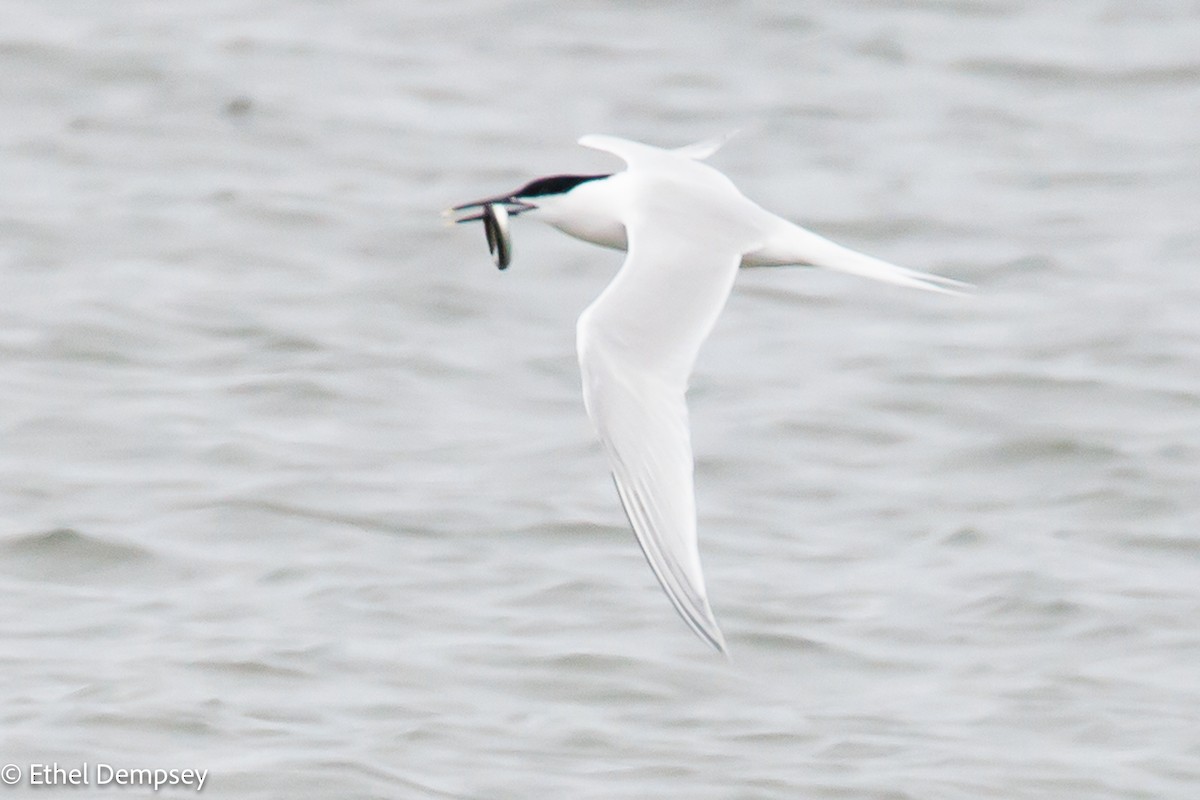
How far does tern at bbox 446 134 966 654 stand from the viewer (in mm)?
4332

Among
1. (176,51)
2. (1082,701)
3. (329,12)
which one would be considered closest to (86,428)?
(1082,701)

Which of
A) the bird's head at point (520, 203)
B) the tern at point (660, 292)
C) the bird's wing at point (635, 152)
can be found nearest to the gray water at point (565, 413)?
the tern at point (660, 292)

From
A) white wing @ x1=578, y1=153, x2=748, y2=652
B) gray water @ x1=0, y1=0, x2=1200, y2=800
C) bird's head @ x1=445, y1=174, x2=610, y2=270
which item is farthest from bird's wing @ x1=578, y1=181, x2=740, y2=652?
gray water @ x1=0, y1=0, x2=1200, y2=800

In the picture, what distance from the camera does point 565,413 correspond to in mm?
7957

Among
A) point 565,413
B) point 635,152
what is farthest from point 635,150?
point 565,413

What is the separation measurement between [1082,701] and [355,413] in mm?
2767

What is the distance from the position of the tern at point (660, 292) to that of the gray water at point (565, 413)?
3.19 ft

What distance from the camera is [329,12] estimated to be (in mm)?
12195

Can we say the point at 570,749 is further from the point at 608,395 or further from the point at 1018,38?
the point at 1018,38

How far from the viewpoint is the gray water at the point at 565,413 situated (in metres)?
5.81

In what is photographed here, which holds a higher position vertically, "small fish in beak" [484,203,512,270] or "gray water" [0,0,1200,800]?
"small fish in beak" [484,203,512,270]

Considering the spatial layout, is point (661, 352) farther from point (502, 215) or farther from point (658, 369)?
point (502, 215)

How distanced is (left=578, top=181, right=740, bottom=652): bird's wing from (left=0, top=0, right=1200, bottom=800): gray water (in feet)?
3.78

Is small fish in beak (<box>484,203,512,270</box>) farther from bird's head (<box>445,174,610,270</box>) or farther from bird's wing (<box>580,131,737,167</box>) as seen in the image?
bird's wing (<box>580,131,737,167</box>)
